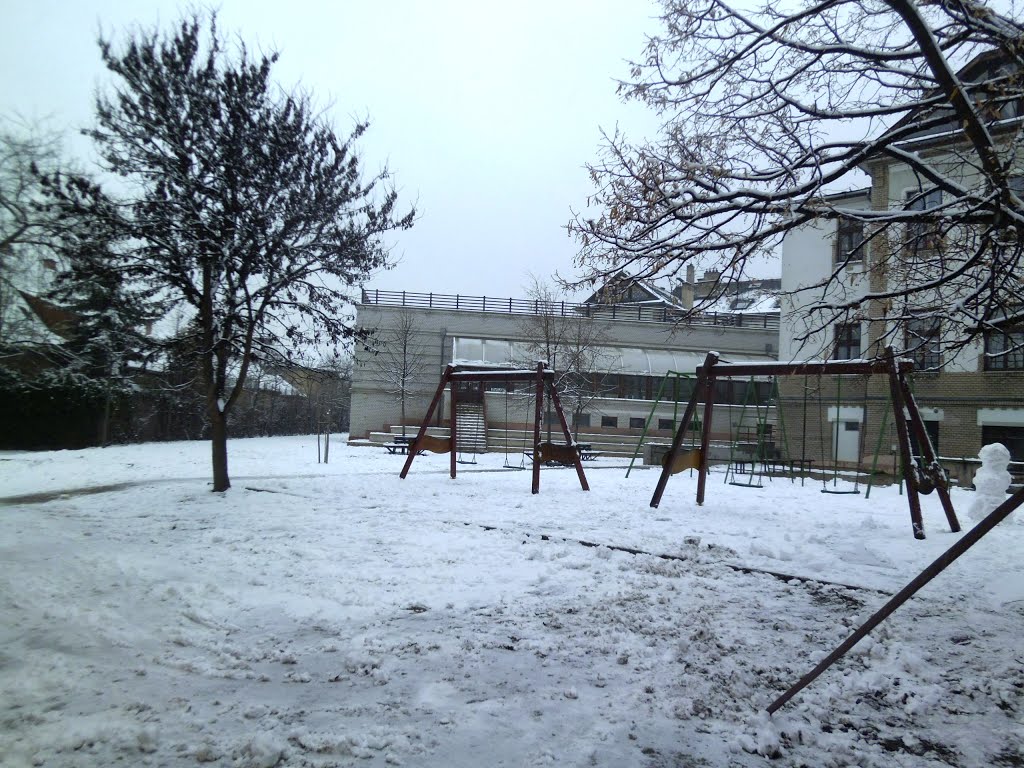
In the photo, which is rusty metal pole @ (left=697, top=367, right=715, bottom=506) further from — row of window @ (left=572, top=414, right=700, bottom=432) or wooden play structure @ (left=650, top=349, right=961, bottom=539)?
row of window @ (left=572, top=414, right=700, bottom=432)

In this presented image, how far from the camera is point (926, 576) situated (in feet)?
10.00

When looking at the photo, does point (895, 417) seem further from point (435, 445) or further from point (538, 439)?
point (435, 445)

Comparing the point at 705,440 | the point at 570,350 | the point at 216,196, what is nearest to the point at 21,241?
the point at 216,196

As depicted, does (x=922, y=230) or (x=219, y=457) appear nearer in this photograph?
(x=922, y=230)

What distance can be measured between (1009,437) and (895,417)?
63.8 ft

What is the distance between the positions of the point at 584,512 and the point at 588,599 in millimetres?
4311

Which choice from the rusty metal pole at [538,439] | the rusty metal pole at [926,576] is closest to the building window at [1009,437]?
the rusty metal pole at [538,439]

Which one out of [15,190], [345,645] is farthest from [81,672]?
[15,190]

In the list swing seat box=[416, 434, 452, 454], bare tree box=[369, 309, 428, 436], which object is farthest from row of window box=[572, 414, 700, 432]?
swing seat box=[416, 434, 452, 454]

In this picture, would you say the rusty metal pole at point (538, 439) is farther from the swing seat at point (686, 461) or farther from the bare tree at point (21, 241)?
the bare tree at point (21, 241)

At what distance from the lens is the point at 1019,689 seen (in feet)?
12.2

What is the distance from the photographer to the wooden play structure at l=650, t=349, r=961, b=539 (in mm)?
8156

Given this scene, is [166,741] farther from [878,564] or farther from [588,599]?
[878,564]

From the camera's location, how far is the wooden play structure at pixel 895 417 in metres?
8.16
